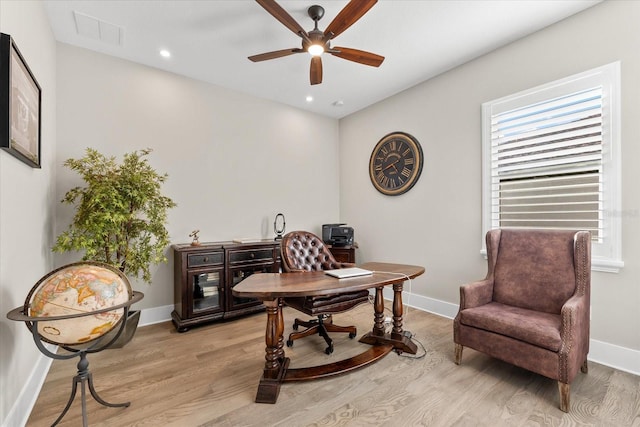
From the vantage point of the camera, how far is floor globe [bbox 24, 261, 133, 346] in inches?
52.7

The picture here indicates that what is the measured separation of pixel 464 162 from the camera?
10.6 ft

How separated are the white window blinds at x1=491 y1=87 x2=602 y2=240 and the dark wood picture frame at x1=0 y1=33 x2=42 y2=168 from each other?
3745 mm

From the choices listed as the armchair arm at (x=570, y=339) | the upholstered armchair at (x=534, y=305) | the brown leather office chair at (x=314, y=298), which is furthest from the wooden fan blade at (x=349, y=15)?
the armchair arm at (x=570, y=339)

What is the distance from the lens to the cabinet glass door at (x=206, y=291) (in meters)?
3.12

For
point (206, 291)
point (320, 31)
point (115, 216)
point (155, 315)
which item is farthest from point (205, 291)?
point (320, 31)

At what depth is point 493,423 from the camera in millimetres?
1650

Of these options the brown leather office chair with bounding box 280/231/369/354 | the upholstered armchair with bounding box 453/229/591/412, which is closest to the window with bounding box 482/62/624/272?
the upholstered armchair with bounding box 453/229/591/412

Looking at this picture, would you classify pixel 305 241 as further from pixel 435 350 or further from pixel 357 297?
pixel 435 350

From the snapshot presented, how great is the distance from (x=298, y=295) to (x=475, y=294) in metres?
1.56

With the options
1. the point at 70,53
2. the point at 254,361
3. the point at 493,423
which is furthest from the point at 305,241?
the point at 70,53

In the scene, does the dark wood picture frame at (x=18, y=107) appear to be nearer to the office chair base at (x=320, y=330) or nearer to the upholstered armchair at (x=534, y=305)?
the office chair base at (x=320, y=330)

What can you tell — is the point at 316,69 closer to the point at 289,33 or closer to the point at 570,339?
the point at 289,33

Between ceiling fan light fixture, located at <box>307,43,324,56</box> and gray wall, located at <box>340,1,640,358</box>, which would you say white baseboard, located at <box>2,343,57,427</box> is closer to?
ceiling fan light fixture, located at <box>307,43,324,56</box>

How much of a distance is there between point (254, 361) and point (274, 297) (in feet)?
3.30
